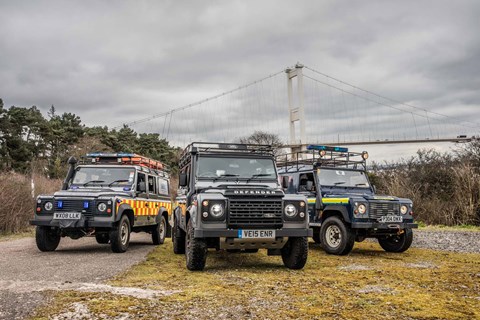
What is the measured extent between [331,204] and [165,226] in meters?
4.81

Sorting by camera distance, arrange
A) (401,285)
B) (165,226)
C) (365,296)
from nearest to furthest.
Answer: (365,296), (401,285), (165,226)

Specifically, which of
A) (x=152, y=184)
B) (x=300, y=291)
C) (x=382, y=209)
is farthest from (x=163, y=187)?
(x=300, y=291)

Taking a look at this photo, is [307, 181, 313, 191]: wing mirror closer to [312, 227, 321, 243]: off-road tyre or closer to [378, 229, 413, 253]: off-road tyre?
[312, 227, 321, 243]: off-road tyre

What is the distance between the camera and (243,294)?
4.93 metres

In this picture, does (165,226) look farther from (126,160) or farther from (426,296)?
(426,296)

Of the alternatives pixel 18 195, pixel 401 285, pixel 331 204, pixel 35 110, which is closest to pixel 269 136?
pixel 35 110

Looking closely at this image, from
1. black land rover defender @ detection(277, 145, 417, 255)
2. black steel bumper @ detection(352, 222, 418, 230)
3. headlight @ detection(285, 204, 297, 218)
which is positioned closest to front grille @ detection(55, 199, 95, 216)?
black land rover defender @ detection(277, 145, 417, 255)

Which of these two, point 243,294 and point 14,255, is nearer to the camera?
point 243,294

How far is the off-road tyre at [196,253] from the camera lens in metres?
6.48

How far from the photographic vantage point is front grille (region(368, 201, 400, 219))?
28.6ft

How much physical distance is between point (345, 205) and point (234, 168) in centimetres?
256

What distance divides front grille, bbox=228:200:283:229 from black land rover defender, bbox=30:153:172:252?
311cm

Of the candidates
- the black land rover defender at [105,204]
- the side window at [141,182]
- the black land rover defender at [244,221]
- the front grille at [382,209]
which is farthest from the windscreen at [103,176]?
the front grille at [382,209]

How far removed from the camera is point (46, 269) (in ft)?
22.1
